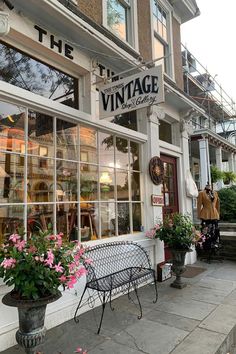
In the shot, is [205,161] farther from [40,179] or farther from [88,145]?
[40,179]

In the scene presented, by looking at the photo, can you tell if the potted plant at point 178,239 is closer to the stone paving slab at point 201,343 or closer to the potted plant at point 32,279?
the stone paving slab at point 201,343

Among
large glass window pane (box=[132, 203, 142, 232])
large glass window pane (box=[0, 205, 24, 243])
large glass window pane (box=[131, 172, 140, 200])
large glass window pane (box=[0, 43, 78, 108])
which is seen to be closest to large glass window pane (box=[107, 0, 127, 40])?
large glass window pane (box=[0, 43, 78, 108])

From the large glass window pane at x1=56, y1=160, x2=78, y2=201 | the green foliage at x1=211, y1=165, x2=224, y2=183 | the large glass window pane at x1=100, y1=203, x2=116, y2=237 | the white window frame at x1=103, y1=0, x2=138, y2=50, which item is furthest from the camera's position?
the green foliage at x1=211, y1=165, x2=224, y2=183

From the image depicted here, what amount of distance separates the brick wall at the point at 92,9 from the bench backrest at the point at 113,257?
361 centimetres

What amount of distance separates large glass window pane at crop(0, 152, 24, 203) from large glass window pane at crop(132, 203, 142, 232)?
2432 mm

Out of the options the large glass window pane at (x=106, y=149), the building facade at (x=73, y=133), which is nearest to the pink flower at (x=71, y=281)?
the building facade at (x=73, y=133)

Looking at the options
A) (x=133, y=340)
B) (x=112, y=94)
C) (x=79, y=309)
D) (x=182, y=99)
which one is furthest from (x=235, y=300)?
(x=182, y=99)

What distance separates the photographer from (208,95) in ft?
48.3

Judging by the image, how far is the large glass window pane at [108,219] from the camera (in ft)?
15.8

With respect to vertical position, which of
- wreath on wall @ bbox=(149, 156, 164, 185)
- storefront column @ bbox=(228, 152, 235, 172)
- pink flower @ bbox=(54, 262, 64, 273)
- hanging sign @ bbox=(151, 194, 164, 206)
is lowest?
pink flower @ bbox=(54, 262, 64, 273)

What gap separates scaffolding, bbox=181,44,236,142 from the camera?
14.2 metres

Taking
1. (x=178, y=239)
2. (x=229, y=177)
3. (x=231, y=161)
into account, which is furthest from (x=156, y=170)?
(x=231, y=161)

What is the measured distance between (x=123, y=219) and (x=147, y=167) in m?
1.14

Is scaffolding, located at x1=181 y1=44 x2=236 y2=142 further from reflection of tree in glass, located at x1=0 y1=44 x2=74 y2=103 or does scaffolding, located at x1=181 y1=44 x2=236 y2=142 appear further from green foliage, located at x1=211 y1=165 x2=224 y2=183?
reflection of tree in glass, located at x1=0 y1=44 x2=74 y2=103
